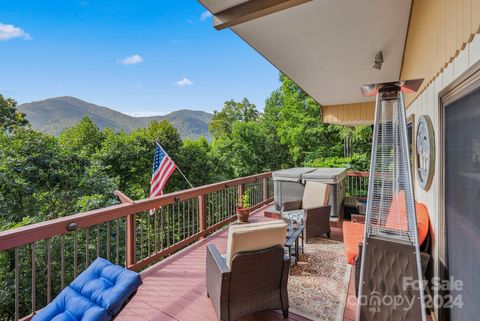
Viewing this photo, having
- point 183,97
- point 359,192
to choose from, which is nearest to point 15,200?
point 359,192

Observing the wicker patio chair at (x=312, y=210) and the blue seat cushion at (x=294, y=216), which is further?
the blue seat cushion at (x=294, y=216)

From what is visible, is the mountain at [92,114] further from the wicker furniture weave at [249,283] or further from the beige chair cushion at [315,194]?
the wicker furniture weave at [249,283]

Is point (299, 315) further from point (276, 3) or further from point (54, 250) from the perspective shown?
point (54, 250)

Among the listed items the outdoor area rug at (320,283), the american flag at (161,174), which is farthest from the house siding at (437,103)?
the american flag at (161,174)

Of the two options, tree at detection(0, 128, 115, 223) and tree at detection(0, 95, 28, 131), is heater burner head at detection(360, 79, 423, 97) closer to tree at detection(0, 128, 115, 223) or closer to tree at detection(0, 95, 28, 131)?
tree at detection(0, 128, 115, 223)

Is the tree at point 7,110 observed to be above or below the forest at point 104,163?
above

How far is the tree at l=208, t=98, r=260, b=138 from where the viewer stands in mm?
30189

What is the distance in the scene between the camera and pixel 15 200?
6641 millimetres

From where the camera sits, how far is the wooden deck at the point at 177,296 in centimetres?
247

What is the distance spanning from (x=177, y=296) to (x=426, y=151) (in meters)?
3.10

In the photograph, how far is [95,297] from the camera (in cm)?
192

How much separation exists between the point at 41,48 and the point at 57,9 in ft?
44.0

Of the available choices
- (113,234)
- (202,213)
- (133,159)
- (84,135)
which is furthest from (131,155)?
(202,213)

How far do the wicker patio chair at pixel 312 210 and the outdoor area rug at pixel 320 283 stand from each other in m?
0.33
